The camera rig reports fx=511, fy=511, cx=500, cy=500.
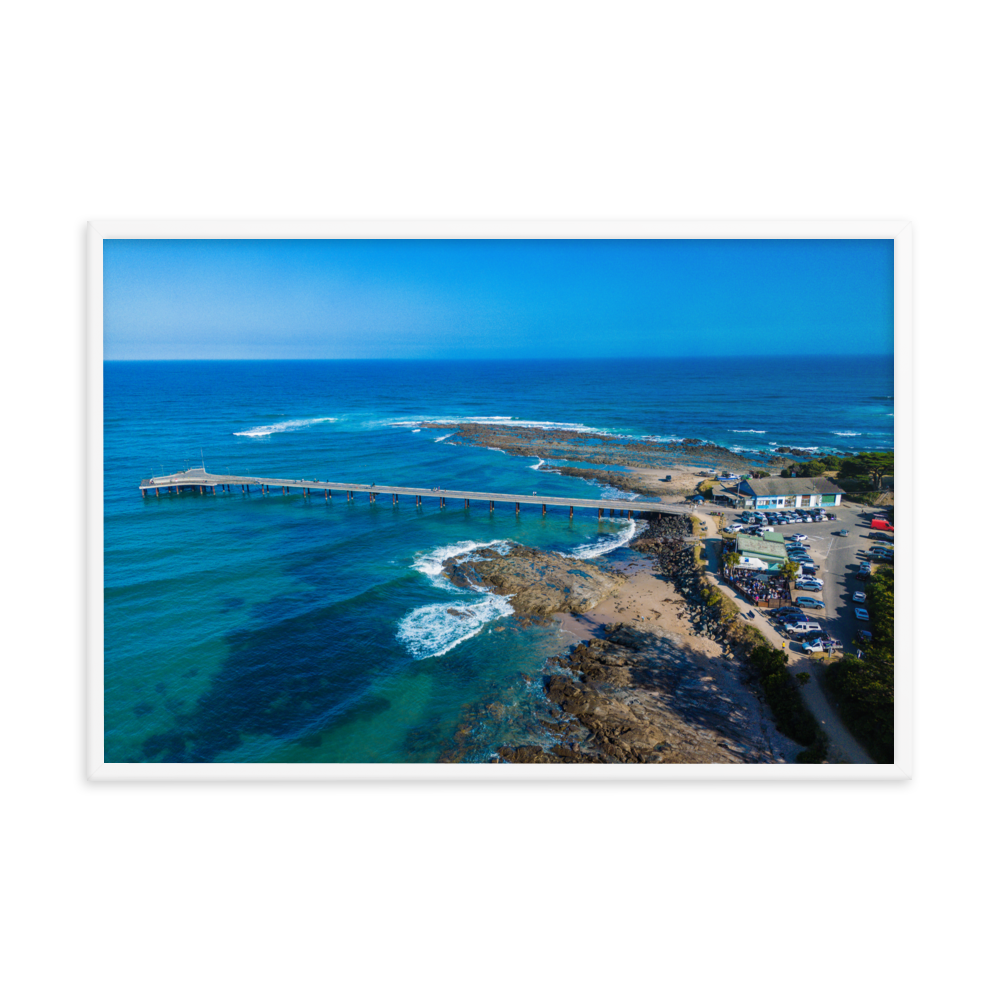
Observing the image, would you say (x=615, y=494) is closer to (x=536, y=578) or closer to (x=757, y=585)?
(x=536, y=578)

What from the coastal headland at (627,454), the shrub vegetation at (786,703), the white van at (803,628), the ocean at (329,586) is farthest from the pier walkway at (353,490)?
the shrub vegetation at (786,703)

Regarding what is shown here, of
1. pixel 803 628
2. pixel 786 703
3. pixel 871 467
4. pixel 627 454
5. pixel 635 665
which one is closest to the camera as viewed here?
pixel 786 703

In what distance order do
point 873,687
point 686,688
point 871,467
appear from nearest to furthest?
point 873,687 < point 686,688 < point 871,467

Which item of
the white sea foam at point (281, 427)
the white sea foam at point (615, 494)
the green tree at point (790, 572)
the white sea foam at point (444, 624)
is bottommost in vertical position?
the white sea foam at point (444, 624)

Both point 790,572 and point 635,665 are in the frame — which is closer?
point 635,665

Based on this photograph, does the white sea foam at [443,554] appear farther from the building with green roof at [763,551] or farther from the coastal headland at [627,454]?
the coastal headland at [627,454]

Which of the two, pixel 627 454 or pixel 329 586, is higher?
pixel 627 454

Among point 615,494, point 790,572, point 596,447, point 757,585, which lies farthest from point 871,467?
point 596,447

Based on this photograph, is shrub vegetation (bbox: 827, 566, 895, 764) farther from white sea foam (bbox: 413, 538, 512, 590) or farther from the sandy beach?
white sea foam (bbox: 413, 538, 512, 590)
